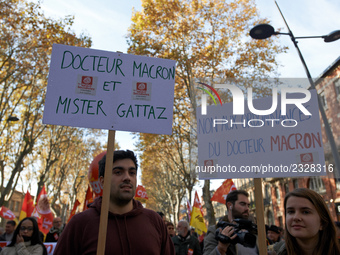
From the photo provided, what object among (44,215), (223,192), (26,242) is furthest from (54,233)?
(223,192)

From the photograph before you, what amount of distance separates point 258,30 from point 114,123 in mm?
6437

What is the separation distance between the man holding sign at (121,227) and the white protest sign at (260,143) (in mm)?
937

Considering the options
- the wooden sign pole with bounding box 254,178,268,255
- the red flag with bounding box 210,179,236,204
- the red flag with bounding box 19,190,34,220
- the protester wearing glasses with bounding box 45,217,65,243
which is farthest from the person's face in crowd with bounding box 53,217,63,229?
the wooden sign pole with bounding box 254,178,268,255

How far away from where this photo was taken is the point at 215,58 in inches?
639

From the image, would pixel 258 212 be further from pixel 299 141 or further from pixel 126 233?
pixel 126 233

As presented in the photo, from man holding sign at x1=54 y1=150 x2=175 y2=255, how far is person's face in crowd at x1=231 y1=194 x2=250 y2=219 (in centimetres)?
104

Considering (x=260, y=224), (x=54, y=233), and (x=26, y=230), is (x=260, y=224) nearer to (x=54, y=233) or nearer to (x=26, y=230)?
(x=26, y=230)

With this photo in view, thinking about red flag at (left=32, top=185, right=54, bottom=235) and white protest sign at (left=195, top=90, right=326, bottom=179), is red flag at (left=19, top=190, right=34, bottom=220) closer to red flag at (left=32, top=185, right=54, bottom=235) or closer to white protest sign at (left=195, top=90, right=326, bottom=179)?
red flag at (left=32, top=185, right=54, bottom=235)

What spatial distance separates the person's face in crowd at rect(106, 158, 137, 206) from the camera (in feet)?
8.64

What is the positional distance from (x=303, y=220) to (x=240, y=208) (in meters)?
1.23

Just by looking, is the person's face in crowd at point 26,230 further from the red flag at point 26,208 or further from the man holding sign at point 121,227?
the red flag at point 26,208

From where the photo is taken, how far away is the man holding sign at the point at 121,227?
2.39m

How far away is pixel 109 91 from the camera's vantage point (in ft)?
9.94

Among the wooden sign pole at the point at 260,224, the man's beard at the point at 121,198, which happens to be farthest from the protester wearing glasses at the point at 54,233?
the wooden sign pole at the point at 260,224
